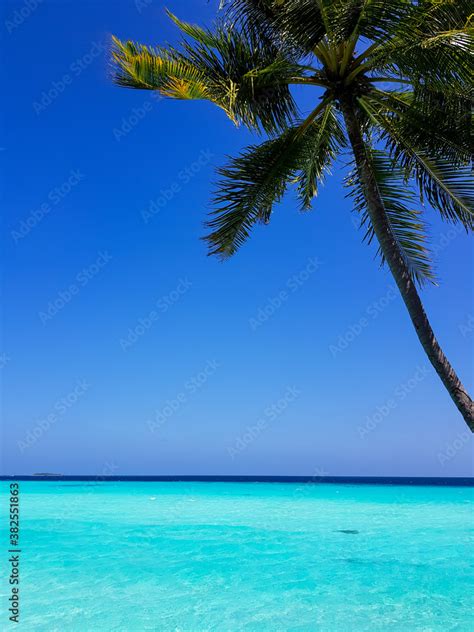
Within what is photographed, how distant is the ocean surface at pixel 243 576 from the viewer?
6.86 metres

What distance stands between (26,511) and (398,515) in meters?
16.2

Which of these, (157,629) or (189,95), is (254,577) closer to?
(157,629)

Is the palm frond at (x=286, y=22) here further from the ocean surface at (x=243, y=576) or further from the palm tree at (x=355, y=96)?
the ocean surface at (x=243, y=576)

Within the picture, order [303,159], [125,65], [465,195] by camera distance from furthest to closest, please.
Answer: [303,159] < [465,195] < [125,65]

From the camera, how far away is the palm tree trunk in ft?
13.4

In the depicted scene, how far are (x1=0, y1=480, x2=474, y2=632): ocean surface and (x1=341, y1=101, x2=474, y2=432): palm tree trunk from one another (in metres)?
4.22

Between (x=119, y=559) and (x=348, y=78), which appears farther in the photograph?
(x=119, y=559)

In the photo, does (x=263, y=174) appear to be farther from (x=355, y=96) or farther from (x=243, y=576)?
(x=243, y=576)

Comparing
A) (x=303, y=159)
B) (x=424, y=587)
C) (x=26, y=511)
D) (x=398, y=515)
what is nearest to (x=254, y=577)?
(x=424, y=587)

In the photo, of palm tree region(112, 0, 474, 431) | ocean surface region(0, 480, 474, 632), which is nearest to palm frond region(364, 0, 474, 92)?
palm tree region(112, 0, 474, 431)

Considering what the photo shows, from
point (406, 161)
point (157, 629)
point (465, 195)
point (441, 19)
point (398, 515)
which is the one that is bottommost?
point (398, 515)

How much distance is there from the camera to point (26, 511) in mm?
21672

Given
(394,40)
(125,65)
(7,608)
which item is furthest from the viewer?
(7,608)

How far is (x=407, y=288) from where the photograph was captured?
442 centimetres
